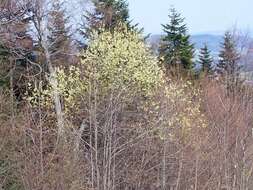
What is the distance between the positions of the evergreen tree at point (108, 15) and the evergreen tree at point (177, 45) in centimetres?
490

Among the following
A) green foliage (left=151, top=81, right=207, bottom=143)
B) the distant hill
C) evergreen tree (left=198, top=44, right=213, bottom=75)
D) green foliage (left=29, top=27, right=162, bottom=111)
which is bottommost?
green foliage (left=151, top=81, right=207, bottom=143)

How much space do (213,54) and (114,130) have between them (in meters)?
20.6

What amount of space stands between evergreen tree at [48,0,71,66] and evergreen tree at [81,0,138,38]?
110 cm

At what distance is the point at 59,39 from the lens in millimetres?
21875

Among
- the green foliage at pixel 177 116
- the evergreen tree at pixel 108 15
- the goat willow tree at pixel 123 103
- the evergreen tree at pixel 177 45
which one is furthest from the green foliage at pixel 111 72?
the evergreen tree at pixel 177 45

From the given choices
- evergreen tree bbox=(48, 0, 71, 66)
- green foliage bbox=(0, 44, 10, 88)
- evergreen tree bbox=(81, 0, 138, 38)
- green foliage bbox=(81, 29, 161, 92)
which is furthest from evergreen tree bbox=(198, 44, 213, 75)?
green foliage bbox=(81, 29, 161, 92)

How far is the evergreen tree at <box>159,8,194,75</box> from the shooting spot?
28936 millimetres

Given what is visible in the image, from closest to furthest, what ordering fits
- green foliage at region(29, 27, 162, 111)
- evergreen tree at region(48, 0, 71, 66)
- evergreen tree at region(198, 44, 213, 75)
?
green foliage at region(29, 27, 162, 111), evergreen tree at region(48, 0, 71, 66), evergreen tree at region(198, 44, 213, 75)

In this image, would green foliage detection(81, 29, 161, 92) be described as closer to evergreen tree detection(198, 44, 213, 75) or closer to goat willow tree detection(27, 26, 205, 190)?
goat willow tree detection(27, 26, 205, 190)

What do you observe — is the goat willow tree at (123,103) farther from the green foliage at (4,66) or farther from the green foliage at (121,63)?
the green foliage at (4,66)

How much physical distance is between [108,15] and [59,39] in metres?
2.80

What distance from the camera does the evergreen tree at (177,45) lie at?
28936 millimetres

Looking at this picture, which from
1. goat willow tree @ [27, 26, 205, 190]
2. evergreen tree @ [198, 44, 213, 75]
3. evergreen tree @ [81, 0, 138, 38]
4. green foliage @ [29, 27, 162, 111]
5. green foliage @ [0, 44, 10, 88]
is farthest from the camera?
evergreen tree @ [198, 44, 213, 75]

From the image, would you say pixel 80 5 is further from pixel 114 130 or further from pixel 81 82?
pixel 114 130
